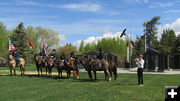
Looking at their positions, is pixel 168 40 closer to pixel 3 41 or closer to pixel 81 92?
pixel 3 41

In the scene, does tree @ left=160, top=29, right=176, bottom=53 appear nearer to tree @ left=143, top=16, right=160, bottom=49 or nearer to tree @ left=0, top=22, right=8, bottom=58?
tree @ left=143, top=16, right=160, bottom=49

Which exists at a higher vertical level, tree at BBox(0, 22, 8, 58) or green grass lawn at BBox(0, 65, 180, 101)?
tree at BBox(0, 22, 8, 58)

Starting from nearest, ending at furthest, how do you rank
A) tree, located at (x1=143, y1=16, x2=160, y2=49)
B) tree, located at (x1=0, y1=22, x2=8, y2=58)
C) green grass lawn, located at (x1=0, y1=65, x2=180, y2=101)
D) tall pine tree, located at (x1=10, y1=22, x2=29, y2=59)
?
green grass lawn, located at (x1=0, y1=65, x2=180, y2=101), tall pine tree, located at (x1=10, y1=22, x2=29, y2=59), tree, located at (x1=0, y1=22, x2=8, y2=58), tree, located at (x1=143, y1=16, x2=160, y2=49)

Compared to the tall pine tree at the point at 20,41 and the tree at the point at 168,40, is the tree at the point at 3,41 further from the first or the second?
the tree at the point at 168,40

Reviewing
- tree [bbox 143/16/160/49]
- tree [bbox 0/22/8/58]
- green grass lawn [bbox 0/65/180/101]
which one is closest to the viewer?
green grass lawn [bbox 0/65/180/101]

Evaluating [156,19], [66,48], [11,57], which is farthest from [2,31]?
[156,19]

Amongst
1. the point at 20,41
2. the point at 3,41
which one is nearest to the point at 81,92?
the point at 20,41

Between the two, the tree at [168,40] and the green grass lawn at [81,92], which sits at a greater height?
the tree at [168,40]

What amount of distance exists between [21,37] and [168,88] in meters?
50.0

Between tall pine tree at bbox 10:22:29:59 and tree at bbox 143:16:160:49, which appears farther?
tree at bbox 143:16:160:49

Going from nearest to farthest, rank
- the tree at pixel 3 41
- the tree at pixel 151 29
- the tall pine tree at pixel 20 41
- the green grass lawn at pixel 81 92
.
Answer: the green grass lawn at pixel 81 92
the tall pine tree at pixel 20 41
the tree at pixel 3 41
the tree at pixel 151 29

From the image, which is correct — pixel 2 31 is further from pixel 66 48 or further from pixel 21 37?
pixel 66 48

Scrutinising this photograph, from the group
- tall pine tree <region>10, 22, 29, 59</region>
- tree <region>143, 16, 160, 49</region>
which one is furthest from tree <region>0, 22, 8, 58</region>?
tree <region>143, 16, 160, 49</region>

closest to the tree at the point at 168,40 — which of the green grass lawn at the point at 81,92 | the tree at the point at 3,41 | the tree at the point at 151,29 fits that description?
the tree at the point at 151,29
